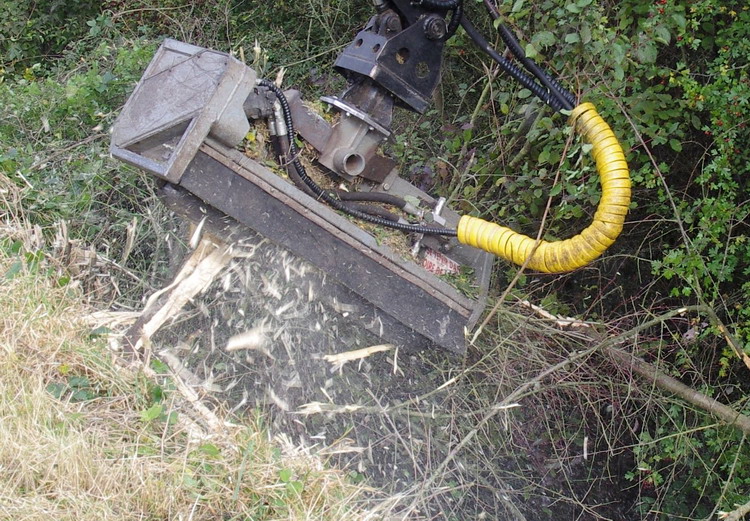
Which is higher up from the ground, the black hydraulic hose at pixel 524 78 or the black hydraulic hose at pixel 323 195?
the black hydraulic hose at pixel 524 78

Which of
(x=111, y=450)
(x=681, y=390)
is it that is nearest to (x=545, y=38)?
(x=681, y=390)

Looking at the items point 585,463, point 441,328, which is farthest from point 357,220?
point 585,463

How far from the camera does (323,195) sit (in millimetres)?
3553

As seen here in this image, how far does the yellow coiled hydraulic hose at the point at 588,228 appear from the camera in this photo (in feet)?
10.3

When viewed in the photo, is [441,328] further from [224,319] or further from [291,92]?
[291,92]

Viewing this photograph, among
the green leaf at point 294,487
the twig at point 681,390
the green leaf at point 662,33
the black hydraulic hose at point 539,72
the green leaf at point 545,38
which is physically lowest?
the green leaf at point 294,487

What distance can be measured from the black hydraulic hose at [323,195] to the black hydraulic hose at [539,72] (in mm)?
747

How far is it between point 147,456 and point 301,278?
3.70 ft

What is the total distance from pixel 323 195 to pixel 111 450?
140 centimetres

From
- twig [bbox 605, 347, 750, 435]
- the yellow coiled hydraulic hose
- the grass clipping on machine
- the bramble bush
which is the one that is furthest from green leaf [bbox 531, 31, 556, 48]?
the grass clipping on machine

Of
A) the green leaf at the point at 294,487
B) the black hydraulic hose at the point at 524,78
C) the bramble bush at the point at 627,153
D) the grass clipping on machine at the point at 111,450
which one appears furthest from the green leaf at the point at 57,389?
the black hydraulic hose at the point at 524,78

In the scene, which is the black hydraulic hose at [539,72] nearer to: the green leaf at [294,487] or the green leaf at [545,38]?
the green leaf at [545,38]

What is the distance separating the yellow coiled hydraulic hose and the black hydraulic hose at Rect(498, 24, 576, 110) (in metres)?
0.13

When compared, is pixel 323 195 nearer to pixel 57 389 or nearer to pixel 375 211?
pixel 375 211
